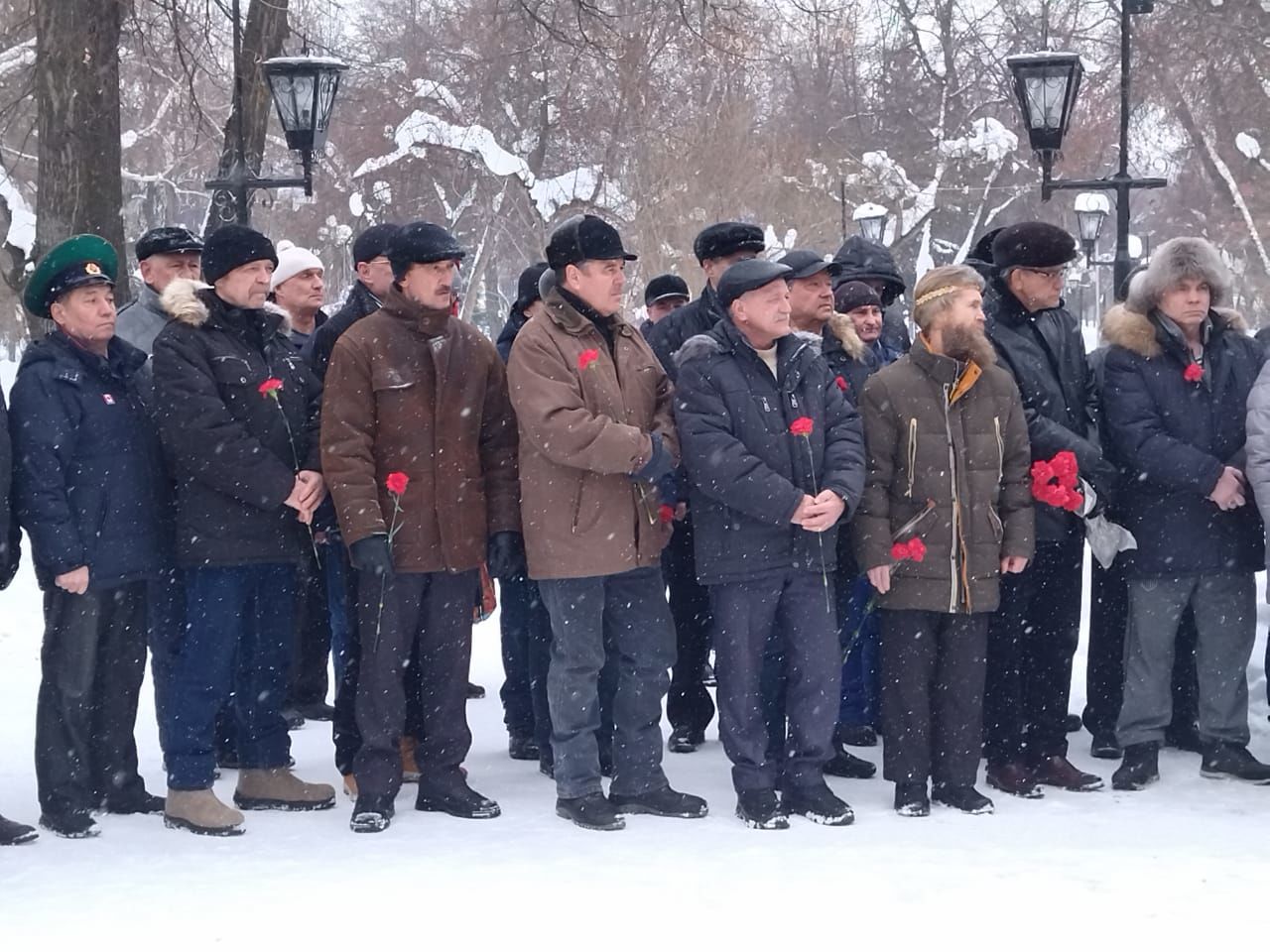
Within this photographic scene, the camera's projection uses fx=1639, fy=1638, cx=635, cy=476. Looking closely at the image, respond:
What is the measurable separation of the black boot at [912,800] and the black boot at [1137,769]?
0.82 meters

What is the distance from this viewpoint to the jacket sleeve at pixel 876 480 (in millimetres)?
5727

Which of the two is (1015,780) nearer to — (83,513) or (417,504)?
(417,504)

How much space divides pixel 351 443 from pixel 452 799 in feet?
4.34

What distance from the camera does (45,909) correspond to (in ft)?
15.6

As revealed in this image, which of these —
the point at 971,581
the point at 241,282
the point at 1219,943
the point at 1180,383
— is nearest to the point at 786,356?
the point at 971,581

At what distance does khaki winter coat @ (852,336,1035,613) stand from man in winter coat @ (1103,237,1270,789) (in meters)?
0.62

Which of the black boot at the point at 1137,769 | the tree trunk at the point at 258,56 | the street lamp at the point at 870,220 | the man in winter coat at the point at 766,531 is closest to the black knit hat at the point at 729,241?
the man in winter coat at the point at 766,531

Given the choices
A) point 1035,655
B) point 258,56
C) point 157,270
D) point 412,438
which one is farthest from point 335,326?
point 258,56

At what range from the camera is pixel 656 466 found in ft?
18.3

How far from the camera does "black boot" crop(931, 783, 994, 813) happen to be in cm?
575

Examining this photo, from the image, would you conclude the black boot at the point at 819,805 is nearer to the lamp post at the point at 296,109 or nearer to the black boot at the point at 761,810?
the black boot at the point at 761,810

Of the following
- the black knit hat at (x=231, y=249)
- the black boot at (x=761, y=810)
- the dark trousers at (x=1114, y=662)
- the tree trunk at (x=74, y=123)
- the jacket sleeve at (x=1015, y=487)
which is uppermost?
the tree trunk at (x=74, y=123)

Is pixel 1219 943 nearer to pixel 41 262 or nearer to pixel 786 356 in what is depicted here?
pixel 786 356

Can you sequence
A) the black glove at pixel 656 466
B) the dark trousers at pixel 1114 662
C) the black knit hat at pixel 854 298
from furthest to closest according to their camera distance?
the black knit hat at pixel 854 298 → the dark trousers at pixel 1114 662 → the black glove at pixel 656 466
